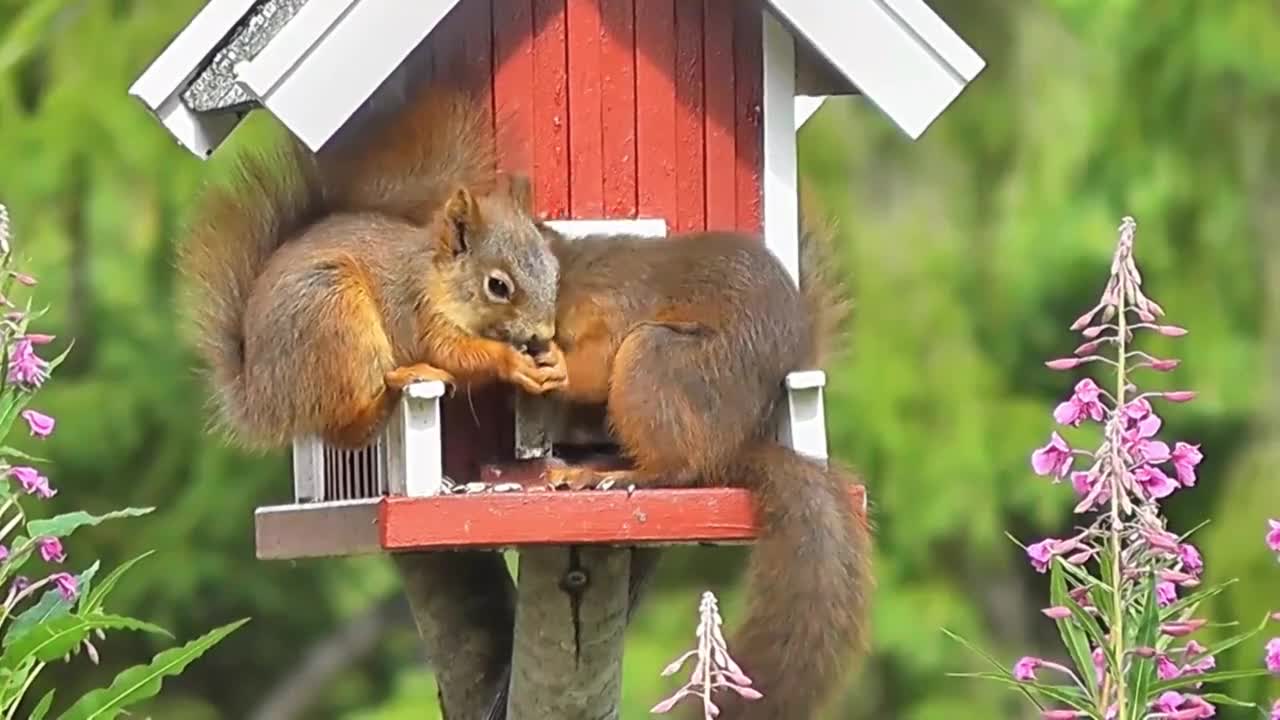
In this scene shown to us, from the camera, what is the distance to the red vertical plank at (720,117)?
261 centimetres

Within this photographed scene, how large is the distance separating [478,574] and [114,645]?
3746mm

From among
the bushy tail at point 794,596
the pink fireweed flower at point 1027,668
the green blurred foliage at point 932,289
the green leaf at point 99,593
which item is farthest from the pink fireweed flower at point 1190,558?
the green blurred foliage at point 932,289

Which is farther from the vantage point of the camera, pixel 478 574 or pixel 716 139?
pixel 478 574

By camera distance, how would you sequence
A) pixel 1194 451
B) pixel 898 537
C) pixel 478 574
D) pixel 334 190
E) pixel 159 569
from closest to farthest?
pixel 1194 451 < pixel 334 190 < pixel 478 574 < pixel 898 537 < pixel 159 569

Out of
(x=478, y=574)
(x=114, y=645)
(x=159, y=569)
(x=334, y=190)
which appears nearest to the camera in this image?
(x=334, y=190)

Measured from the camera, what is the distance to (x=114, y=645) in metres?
6.47

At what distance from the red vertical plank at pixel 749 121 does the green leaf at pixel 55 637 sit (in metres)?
0.86

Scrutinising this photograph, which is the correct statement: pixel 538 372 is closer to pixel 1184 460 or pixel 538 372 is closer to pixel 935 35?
pixel 935 35

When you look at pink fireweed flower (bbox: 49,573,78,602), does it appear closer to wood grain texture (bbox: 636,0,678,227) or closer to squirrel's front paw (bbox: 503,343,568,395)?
squirrel's front paw (bbox: 503,343,568,395)

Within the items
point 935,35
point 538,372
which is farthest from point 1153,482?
point 935,35

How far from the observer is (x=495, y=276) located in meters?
2.40

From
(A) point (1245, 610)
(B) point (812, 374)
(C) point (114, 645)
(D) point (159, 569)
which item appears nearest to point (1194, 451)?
(B) point (812, 374)

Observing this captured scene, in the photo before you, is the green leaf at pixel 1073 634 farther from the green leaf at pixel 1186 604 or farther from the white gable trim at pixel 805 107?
the white gable trim at pixel 805 107

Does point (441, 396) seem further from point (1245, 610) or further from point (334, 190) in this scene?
point (1245, 610)
